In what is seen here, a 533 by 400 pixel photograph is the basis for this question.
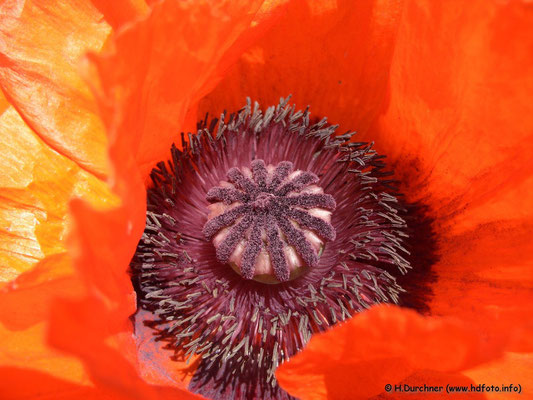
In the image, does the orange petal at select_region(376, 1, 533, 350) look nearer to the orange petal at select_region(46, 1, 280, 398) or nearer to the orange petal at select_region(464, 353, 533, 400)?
the orange petal at select_region(464, 353, 533, 400)

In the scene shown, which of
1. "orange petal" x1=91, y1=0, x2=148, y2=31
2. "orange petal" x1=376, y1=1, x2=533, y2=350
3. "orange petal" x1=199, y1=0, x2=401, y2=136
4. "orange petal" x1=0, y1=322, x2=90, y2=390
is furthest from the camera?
"orange petal" x1=199, y1=0, x2=401, y2=136

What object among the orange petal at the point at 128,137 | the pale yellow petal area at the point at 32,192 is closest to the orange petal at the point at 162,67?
the orange petal at the point at 128,137

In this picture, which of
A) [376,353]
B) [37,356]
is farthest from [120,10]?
[376,353]

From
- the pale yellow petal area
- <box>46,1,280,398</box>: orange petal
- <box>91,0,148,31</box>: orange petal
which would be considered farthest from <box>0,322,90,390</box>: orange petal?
<box>91,0,148,31</box>: orange petal

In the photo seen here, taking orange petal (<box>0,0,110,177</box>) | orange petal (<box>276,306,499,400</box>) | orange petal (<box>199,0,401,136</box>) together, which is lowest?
orange petal (<box>276,306,499,400</box>)

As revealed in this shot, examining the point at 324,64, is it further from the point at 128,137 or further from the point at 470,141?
the point at 128,137

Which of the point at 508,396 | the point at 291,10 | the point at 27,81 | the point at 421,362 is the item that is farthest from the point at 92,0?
the point at 508,396

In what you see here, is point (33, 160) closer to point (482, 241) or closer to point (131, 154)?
point (131, 154)
